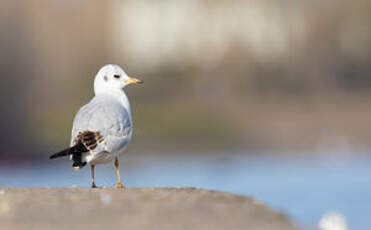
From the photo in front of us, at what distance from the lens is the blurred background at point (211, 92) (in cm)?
2248

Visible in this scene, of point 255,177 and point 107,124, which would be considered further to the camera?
point 255,177

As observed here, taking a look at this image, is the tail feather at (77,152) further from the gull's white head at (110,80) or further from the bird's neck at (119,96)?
the gull's white head at (110,80)

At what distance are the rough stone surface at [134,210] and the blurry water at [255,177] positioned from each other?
354 centimetres

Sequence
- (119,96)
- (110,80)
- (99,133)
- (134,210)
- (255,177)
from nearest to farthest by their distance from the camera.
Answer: (134,210)
(99,133)
(119,96)
(110,80)
(255,177)

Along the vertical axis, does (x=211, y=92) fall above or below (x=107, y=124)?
below

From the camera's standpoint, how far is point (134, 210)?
7.34 m

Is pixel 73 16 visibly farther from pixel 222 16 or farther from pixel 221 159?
pixel 221 159

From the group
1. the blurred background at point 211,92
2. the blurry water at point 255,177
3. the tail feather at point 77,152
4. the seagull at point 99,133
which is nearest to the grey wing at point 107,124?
the seagull at point 99,133

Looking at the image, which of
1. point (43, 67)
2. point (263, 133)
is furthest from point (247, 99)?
point (43, 67)

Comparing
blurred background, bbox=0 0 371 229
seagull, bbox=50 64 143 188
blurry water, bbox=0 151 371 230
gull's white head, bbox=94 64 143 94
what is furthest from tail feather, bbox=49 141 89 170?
blurred background, bbox=0 0 371 229

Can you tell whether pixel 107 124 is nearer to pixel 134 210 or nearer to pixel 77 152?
pixel 77 152

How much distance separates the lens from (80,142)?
29.5ft

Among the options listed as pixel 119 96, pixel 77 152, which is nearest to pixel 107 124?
pixel 77 152

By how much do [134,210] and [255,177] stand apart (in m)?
14.9
